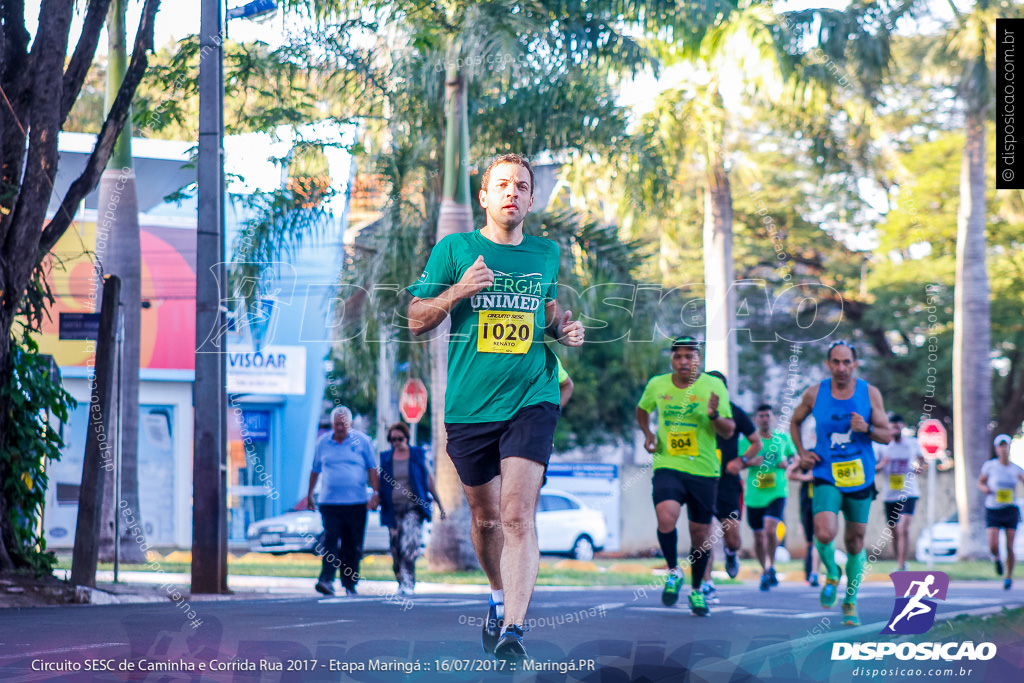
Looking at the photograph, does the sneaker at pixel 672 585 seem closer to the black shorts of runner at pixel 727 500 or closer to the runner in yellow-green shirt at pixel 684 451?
the runner in yellow-green shirt at pixel 684 451

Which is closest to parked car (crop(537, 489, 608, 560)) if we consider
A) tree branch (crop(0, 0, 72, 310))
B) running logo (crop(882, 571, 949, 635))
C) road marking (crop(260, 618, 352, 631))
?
tree branch (crop(0, 0, 72, 310))

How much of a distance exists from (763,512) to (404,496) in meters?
4.02

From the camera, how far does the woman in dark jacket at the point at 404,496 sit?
40.6 feet

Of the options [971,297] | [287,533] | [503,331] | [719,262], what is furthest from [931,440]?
[503,331]

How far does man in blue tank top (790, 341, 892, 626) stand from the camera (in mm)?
8656

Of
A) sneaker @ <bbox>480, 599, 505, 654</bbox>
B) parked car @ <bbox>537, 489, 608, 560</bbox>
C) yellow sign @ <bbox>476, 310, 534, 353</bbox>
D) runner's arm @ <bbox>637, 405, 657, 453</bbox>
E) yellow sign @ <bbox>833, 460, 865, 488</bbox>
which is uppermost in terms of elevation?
yellow sign @ <bbox>476, 310, 534, 353</bbox>

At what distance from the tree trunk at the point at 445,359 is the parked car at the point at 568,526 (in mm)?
6395

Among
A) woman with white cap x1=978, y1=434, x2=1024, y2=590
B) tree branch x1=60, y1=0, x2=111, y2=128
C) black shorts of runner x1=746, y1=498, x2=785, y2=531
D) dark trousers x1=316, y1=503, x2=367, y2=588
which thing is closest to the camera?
tree branch x1=60, y1=0, x2=111, y2=128

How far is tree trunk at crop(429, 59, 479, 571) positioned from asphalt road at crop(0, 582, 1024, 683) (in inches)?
283

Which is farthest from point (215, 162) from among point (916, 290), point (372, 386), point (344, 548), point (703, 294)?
point (916, 290)

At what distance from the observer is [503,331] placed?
5.39 meters

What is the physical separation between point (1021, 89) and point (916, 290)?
24.5 meters

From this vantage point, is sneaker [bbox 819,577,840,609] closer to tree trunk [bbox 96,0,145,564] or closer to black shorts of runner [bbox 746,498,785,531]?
black shorts of runner [bbox 746,498,785,531]

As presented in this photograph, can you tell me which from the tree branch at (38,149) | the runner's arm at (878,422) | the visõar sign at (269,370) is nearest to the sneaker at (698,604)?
the runner's arm at (878,422)
